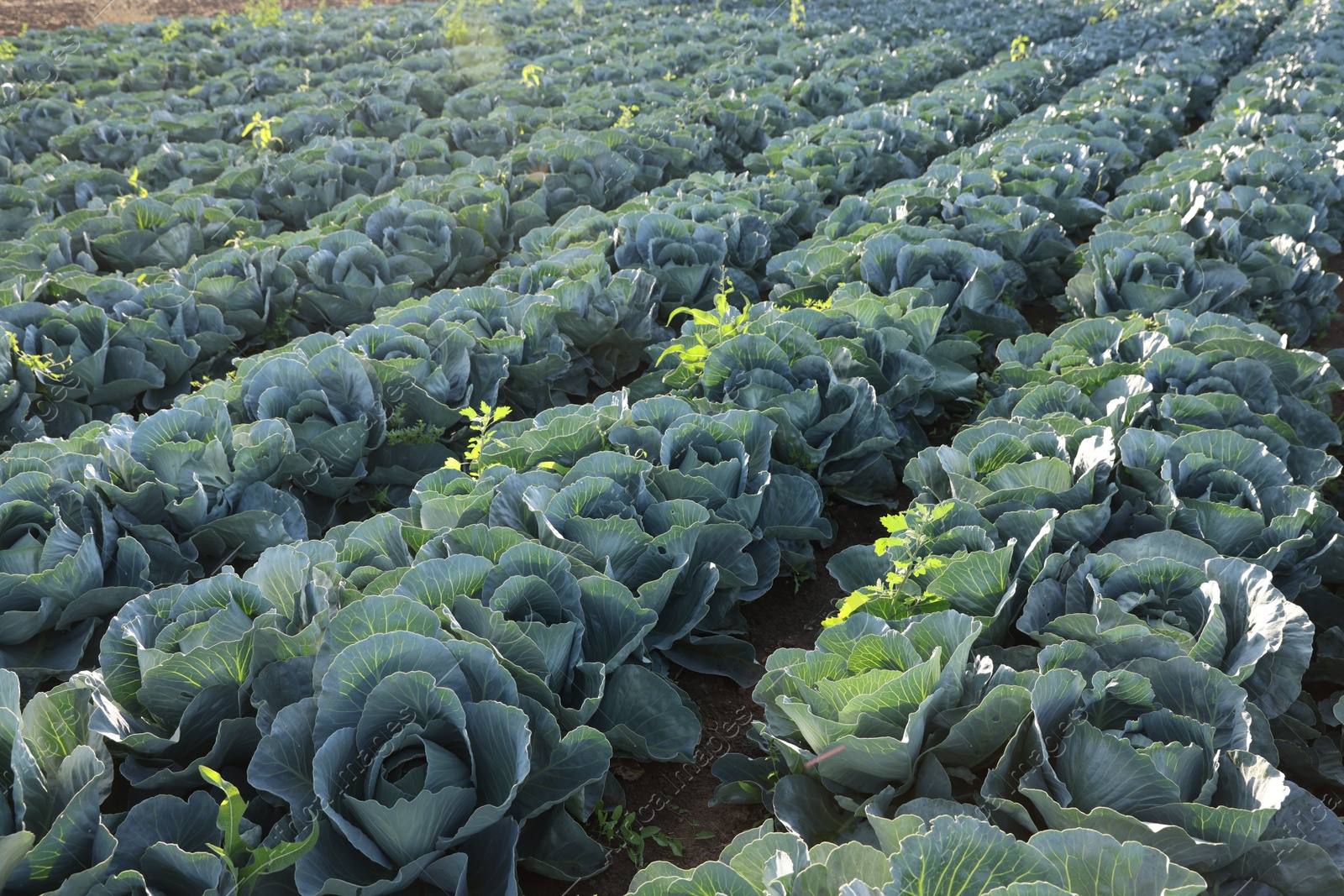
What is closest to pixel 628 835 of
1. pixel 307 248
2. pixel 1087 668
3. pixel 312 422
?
pixel 1087 668

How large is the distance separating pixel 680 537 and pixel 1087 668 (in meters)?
1.20

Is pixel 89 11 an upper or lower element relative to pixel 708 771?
upper

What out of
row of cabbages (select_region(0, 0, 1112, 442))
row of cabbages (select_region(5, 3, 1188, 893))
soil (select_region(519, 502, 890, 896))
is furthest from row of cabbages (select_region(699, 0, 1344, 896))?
row of cabbages (select_region(0, 0, 1112, 442))

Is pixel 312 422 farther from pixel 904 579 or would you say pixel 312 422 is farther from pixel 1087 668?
pixel 1087 668

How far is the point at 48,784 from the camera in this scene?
1884 mm

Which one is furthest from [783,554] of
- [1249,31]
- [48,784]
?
[1249,31]

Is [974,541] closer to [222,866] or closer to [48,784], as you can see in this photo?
[222,866]

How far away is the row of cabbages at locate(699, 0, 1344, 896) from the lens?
5.57 ft

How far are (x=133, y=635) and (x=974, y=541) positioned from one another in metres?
2.39

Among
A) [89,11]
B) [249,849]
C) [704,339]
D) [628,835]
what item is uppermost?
[89,11]

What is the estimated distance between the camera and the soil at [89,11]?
17688 mm

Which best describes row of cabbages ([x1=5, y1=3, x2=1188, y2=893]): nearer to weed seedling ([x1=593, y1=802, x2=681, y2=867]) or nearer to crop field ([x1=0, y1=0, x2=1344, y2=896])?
crop field ([x1=0, y1=0, x2=1344, y2=896])

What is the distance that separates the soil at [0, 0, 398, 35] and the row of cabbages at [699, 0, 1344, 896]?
18.9 metres

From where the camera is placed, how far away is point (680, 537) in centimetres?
265
